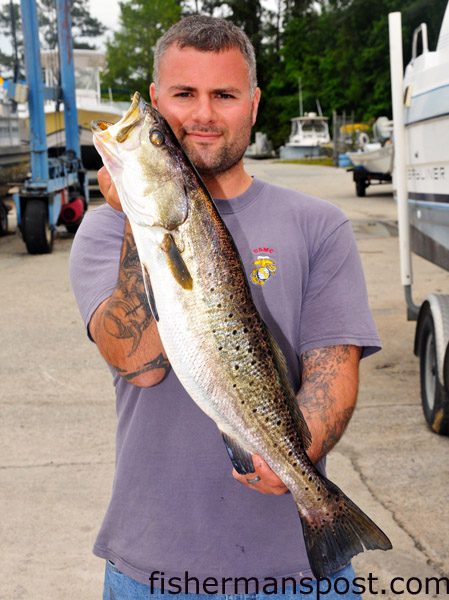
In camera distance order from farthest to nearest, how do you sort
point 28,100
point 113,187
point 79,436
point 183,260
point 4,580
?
point 28,100 → point 79,436 → point 4,580 → point 113,187 → point 183,260

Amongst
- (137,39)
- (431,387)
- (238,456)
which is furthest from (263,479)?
(137,39)

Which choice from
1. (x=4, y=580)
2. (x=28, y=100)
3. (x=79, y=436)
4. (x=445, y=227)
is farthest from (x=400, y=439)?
(x=28, y=100)

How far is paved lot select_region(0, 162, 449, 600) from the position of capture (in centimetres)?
402

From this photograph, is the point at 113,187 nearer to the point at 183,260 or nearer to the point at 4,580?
the point at 183,260

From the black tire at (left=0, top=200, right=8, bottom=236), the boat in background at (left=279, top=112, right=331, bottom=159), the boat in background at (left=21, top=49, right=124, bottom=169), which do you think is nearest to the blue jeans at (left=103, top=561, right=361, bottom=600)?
the black tire at (left=0, top=200, right=8, bottom=236)

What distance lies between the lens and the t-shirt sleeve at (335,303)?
7.25 feet

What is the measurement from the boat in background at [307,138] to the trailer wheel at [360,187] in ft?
105

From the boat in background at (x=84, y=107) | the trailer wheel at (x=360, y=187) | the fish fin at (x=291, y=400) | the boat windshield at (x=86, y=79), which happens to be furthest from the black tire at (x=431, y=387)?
the boat windshield at (x=86, y=79)

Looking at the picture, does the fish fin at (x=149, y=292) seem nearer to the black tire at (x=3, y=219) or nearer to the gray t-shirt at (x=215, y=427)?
the gray t-shirt at (x=215, y=427)

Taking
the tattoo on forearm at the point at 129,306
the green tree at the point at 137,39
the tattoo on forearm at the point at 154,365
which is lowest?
the tattoo on forearm at the point at 154,365

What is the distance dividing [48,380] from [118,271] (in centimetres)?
499

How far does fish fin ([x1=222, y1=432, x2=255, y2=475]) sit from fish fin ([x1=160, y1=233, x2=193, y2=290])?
370 mm

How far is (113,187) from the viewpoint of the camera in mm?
1950

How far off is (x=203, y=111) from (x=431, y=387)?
381 centimetres
